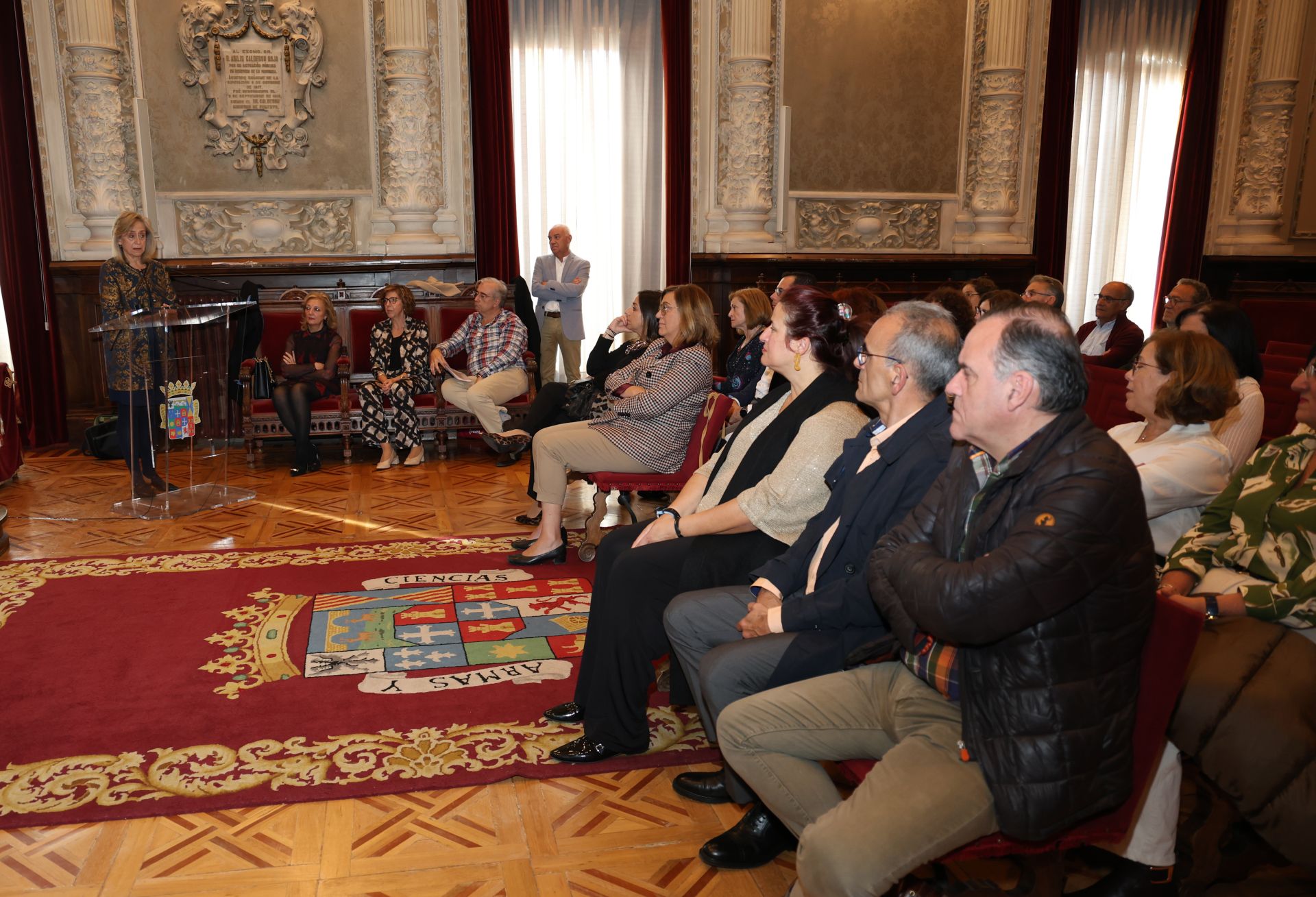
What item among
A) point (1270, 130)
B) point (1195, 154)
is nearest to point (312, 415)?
point (1195, 154)

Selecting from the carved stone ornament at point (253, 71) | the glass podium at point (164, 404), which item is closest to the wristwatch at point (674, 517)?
the glass podium at point (164, 404)

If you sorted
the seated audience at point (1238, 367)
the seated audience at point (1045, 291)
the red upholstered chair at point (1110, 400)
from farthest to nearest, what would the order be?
1. the seated audience at point (1045, 291)
2. the red upholstered chair at point (1110, 400)
3. the seated audience at point (1238, 367)

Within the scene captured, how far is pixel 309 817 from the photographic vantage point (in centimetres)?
270

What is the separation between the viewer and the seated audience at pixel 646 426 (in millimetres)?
4441

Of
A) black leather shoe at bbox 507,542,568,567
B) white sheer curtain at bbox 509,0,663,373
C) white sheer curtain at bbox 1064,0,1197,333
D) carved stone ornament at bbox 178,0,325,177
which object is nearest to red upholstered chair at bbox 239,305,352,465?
carved stone ornament at bbox 178,0,325,177

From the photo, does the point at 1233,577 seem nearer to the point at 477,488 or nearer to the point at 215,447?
the point at 477,488

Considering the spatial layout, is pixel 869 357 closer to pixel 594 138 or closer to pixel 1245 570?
pixel 1245 570

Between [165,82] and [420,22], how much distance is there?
203 centimetres

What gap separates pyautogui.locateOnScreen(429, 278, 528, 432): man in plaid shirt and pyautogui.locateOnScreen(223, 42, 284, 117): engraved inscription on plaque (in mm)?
2810

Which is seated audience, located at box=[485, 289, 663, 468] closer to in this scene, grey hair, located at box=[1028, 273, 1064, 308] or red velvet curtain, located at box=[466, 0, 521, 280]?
grey hair, located at box=[1028, 273, 1064, 308]

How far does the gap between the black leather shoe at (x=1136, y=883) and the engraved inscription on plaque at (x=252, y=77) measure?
795cm

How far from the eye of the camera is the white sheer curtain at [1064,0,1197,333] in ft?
32.5

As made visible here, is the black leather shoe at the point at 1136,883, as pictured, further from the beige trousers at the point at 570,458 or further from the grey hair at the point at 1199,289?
the grey hair at the point at 1199,289

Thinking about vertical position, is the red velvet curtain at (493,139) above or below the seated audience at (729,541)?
above
